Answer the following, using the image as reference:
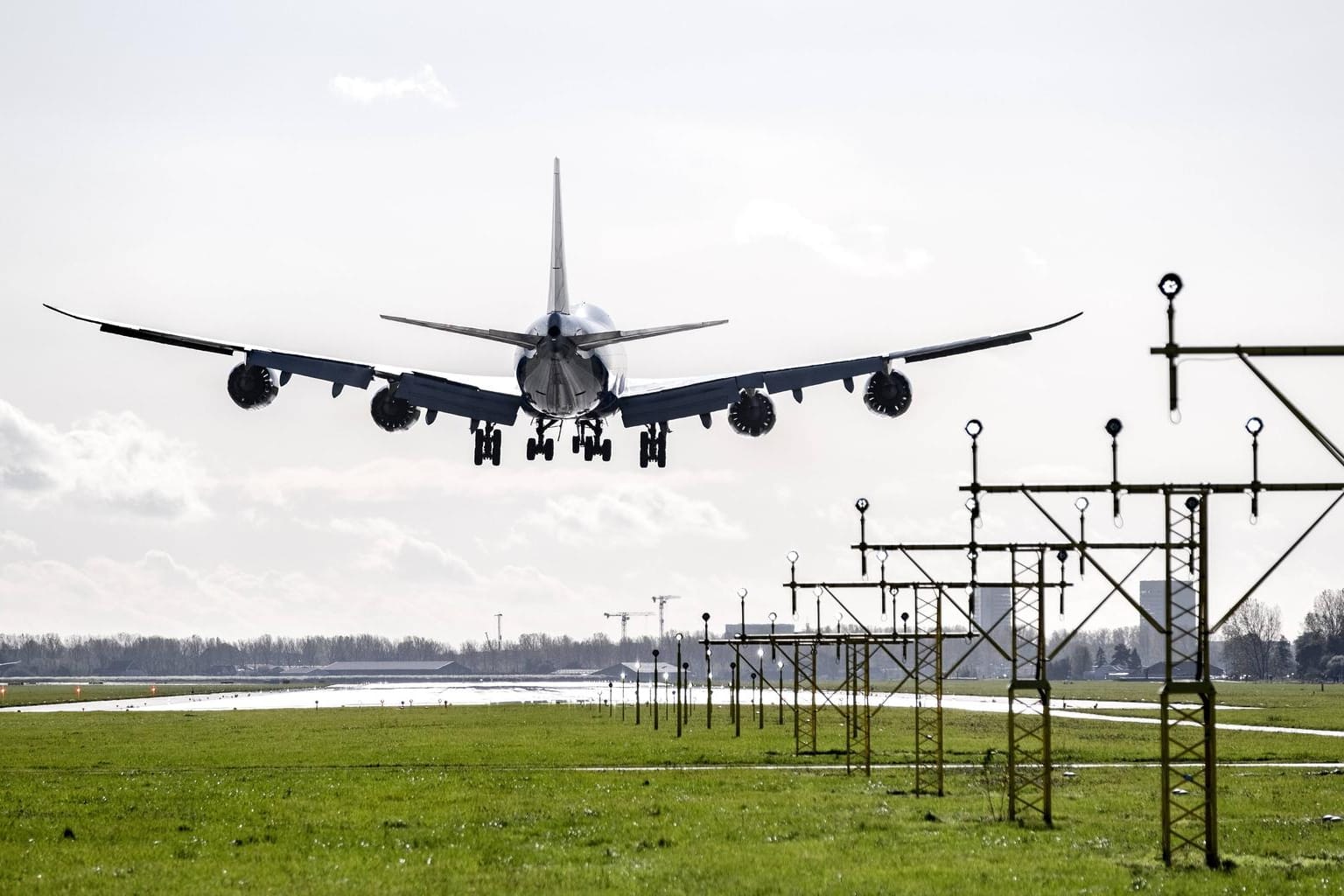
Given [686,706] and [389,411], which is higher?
[389,411]

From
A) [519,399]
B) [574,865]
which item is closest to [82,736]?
[519,399]

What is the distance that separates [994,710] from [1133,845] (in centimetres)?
8992

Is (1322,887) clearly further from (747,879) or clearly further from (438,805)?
(438,805)

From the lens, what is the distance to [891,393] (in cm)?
6134

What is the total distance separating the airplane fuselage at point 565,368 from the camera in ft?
182

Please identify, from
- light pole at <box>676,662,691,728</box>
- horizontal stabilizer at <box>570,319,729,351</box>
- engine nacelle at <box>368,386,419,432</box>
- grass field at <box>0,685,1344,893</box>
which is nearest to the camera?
grass field at <box>0,685,1344,893</box>

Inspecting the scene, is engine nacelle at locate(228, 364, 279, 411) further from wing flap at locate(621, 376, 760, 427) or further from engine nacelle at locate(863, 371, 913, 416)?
engine nacelle at locate(863, 371, 913, 416)

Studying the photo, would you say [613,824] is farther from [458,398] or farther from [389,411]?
[389,411]

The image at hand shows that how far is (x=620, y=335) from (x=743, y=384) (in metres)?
10.4

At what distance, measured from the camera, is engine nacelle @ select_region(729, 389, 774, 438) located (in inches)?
2438

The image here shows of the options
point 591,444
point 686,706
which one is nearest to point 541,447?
point 591,444

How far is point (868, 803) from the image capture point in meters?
41.8

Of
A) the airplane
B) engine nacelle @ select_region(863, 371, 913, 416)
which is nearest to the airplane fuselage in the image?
the airplane

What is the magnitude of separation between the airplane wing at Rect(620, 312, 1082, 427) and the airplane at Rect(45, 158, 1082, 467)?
4 cm
